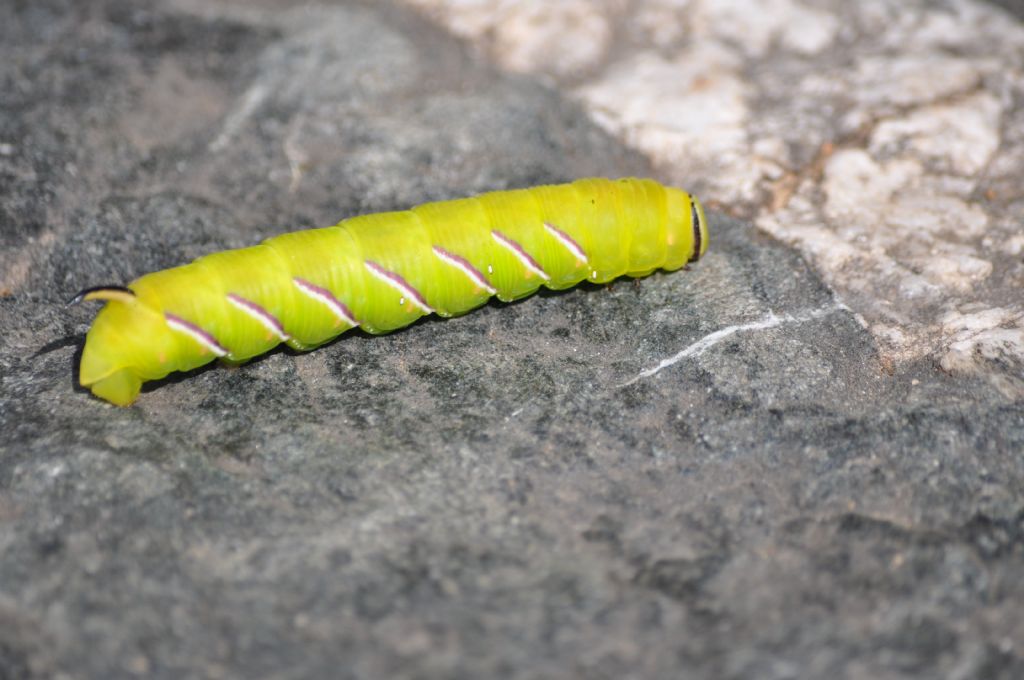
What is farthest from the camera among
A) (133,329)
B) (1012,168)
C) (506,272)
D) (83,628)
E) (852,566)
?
(1012,168)

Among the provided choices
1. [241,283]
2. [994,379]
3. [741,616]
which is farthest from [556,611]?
[994,379]

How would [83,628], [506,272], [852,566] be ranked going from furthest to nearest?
[506,272], [852,566], [83,628]

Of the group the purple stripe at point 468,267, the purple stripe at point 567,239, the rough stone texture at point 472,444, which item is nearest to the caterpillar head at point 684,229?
the rough stone texture at point 472,444

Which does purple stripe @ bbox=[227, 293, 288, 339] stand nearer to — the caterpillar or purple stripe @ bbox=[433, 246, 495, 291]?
the caterpillar

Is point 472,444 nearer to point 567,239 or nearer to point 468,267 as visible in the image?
point 468,267

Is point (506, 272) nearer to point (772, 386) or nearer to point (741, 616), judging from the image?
point (772, 386)

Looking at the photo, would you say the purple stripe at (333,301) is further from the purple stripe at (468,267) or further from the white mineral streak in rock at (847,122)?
the white mineral streak in rock at (847,122)
